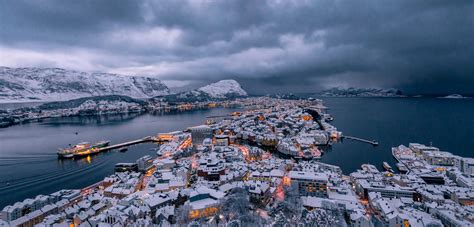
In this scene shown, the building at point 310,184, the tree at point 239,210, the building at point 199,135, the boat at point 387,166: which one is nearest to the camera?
the tree at point 239,210

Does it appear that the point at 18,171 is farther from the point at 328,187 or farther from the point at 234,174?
the point at 328,187

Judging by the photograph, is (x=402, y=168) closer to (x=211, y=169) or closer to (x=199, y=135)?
(x=211, y=169)

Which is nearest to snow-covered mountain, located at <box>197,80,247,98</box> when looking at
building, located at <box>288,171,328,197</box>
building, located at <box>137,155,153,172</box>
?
building, located at <box>137,155,153,172</box>

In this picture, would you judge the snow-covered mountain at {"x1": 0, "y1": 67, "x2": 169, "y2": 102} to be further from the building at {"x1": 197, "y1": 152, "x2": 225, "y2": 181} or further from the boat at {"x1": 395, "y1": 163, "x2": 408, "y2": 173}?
the boat at {"x1": 395, "y1": 163, "x2": 408, "y2": 173}

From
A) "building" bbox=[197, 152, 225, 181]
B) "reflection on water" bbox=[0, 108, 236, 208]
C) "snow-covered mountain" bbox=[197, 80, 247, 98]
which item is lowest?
"reflection on water" bbox=[0, 108, 236, 208]

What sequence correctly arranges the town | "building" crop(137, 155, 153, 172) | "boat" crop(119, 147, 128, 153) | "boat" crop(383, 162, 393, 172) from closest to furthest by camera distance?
the town
"boat" crop(383, 162, 393, 172)
"building" crop(137, 155, 153, 172)
"boat" crop(119, 147, 128, 153)

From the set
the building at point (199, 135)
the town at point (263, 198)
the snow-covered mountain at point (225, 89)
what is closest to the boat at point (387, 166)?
the town at point (263, 198)

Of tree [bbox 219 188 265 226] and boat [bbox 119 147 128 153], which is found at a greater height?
tree [bbox 219 188 265 226]

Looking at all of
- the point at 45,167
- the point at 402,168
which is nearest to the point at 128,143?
the point at 45,167

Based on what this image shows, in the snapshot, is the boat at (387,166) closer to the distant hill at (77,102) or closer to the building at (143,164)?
the building at (143,164)

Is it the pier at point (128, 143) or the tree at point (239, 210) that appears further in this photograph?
the pier at point (128, 143)
